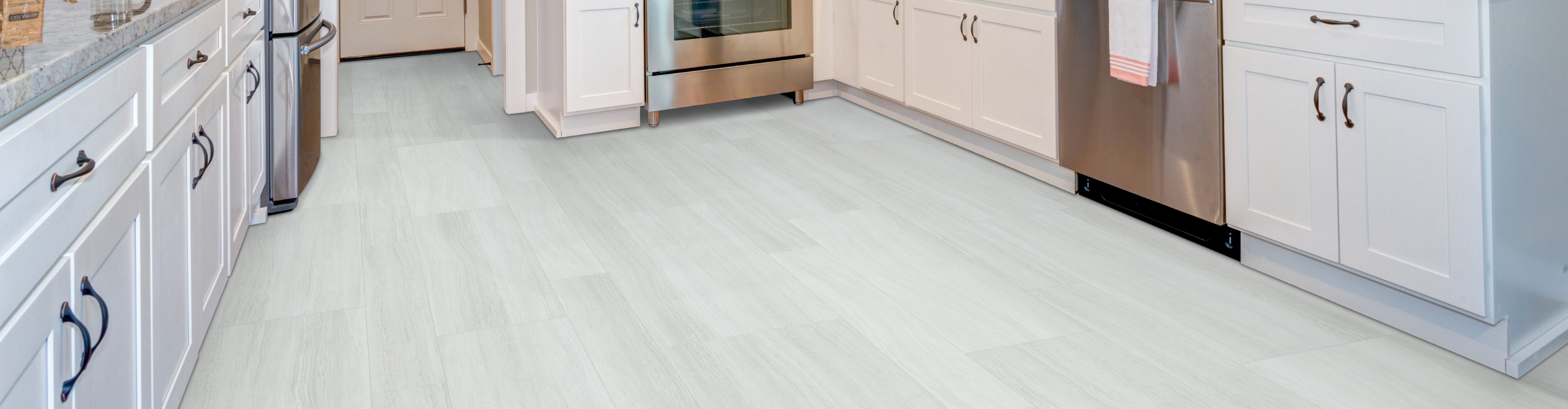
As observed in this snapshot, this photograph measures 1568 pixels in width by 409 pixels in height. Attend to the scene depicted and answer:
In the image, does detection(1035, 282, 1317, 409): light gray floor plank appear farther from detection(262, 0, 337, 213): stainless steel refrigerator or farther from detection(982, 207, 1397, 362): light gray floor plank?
detection(262, 0, 337, 213): stainless steel refrigerator

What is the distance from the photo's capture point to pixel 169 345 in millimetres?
1703

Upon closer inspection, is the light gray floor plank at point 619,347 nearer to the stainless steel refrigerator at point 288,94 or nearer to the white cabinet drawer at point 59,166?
the white cabinet drawer at point 59,166

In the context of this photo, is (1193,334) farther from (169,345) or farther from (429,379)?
(169,345)

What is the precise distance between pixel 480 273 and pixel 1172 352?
5.28ft

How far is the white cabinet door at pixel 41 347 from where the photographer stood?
0.99 metres

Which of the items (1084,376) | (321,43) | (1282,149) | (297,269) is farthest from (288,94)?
(1282,149)

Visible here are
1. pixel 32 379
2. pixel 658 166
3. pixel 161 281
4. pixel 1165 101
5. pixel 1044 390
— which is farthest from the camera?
pixel 658 166

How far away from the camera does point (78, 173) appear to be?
1158mm

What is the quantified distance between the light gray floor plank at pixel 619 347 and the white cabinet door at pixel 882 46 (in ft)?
6.24

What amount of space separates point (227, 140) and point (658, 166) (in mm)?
1523

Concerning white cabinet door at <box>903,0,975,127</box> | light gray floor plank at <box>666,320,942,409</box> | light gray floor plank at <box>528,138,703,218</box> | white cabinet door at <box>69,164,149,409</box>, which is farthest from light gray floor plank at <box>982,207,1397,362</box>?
white cabinet door at <box>69,164,149,409</box>

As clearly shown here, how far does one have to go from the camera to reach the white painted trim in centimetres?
199

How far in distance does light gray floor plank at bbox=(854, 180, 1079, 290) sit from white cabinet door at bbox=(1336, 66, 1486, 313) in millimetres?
632

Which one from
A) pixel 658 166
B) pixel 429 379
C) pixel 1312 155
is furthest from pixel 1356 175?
pixel 658 166
